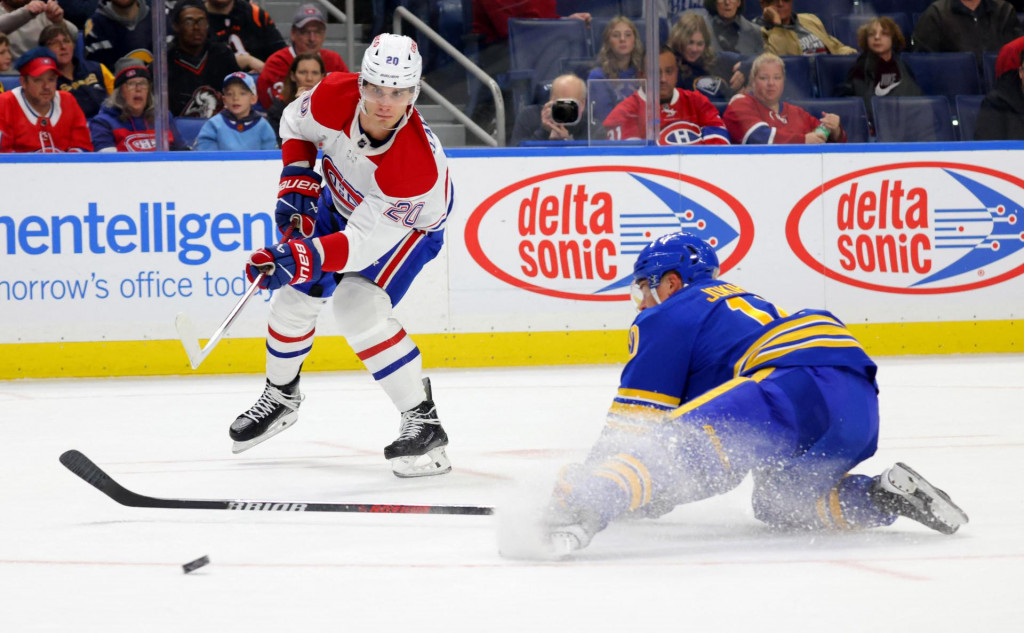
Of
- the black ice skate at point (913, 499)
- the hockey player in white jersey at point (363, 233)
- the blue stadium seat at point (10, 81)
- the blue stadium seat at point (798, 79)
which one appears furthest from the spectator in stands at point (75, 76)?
the black ice skate at point (913, 499)

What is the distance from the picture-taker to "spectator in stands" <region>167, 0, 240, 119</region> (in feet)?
20.6

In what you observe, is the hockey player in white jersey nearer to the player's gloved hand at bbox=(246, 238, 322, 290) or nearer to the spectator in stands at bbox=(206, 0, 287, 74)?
the player's gloved hand at bbox=(246, 238, 322, 290)

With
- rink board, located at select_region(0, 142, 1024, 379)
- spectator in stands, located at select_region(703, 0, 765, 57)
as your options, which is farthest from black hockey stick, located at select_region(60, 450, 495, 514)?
spectator in stands, located at select_region(703, 0, 765, 57)

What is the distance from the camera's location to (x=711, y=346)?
111 inches

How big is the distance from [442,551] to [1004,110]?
5.16 meters

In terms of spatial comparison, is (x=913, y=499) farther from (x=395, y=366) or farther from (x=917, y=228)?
(x=917, y=228)

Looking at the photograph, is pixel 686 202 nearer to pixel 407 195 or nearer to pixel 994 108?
pixel 994 108

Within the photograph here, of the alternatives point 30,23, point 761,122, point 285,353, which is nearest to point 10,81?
point 30,23

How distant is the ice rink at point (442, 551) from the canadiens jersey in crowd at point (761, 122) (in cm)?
222

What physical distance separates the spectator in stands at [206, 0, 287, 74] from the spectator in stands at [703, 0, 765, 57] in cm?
207

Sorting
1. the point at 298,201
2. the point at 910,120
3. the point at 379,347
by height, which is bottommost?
the point at 379,347

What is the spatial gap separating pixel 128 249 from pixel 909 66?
12.8ft

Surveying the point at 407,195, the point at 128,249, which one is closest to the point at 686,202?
the point at 128,249

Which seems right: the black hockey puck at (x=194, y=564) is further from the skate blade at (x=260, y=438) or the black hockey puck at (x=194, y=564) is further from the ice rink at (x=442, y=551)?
the skate blade at (x=260, y=438)
